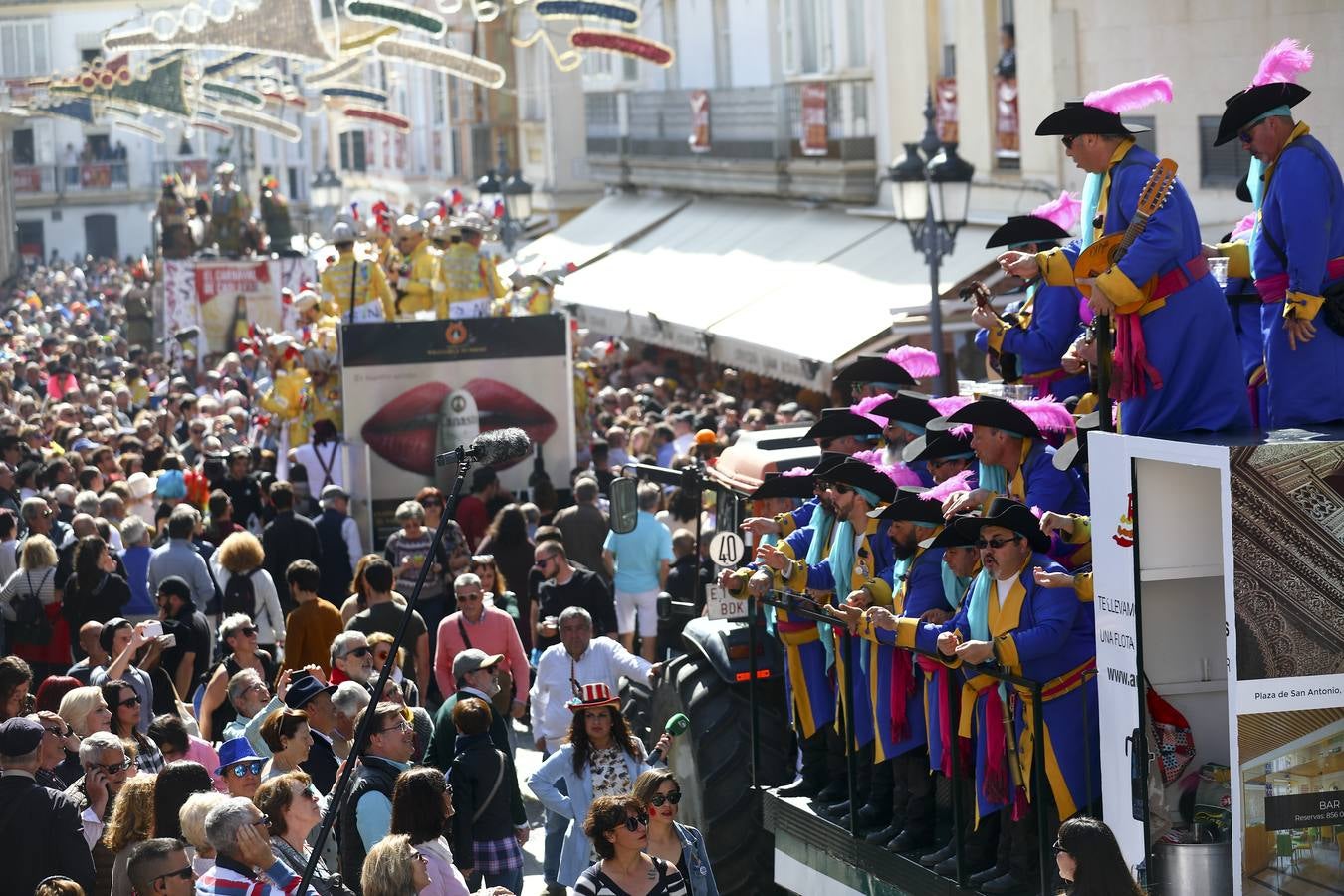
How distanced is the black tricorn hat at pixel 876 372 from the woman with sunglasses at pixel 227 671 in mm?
3132

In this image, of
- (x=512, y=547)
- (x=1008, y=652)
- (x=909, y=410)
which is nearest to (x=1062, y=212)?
(x=909, y=410)

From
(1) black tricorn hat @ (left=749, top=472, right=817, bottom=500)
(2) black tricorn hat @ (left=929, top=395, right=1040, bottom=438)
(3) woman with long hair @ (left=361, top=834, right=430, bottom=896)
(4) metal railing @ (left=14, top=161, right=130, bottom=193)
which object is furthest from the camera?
(4) metal railing @ (left=14, top=161, right=130, bottom=193)

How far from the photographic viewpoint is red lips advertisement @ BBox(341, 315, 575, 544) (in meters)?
17.1

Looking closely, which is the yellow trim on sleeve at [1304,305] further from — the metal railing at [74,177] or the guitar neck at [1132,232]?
the metal railing at [74,177]

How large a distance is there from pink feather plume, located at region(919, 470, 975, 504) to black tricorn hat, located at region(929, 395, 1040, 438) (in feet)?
1.12

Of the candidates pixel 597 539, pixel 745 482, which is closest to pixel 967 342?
pixel 597 539

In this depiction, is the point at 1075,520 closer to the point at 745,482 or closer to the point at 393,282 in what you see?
the point at 745,482

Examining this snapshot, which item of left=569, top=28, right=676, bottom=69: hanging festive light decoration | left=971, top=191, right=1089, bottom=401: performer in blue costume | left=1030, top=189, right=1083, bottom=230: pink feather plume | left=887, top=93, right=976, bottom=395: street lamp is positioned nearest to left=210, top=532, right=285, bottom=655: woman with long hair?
left=887, top=93, right=976, bottom=395: street lamp

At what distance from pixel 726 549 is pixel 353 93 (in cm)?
2915

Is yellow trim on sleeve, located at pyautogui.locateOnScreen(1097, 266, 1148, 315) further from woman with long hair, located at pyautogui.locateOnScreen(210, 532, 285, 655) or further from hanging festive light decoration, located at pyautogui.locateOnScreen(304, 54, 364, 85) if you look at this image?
hanging festive light decoration, located at pyautogui.locateOnScreen(304, 54, 364, 85)

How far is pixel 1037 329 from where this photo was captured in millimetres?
9164

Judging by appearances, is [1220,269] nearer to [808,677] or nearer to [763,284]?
[808,677]

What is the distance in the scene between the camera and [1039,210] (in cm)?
993

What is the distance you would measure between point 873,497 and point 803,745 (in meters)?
1.19
